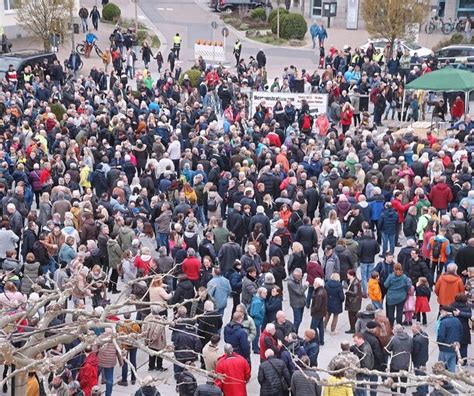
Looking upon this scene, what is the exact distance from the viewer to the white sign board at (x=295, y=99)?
2939cm

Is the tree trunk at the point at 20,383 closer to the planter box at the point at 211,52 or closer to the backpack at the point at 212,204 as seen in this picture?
the backpack at the point at 212,204

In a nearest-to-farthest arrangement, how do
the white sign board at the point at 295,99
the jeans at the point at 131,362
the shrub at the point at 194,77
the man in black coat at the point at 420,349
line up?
the man in black coat at the point at 420,349 → the jeans at the point at 131,362 → the white sign board at the point at 295,99 → the shrub at the point at 194,77

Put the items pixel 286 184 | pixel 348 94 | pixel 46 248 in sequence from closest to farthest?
pixel 46 248, pixel 286 184, pixel 348 94

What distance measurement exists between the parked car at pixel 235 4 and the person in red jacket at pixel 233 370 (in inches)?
1514

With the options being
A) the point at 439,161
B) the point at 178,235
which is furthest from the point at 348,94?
the point at 178,235

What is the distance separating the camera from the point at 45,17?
37.6m

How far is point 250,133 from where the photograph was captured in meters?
25.8

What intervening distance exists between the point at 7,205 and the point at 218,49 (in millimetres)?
20929

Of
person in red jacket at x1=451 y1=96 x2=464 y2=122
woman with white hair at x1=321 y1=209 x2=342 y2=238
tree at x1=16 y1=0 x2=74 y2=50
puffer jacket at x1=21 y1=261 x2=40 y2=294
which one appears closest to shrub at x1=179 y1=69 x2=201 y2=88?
tree at x1=16 y1=0 x2=74 y2=50

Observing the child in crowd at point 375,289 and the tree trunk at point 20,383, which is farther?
the child in crowd at point 375,289

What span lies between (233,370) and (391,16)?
26192mm

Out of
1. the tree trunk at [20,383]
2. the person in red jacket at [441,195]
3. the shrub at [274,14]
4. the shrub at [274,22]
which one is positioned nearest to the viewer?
the tree trunk at [20,383]

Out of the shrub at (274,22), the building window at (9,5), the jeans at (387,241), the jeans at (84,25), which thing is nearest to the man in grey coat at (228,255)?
the jeans at (387,241)

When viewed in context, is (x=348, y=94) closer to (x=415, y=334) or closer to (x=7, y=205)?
(x=7, y=205)
